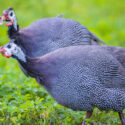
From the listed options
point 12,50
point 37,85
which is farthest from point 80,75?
point 37,85

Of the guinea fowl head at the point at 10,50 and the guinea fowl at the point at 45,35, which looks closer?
the guinea fowl head at the point at 10,50

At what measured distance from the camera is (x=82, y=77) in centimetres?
432

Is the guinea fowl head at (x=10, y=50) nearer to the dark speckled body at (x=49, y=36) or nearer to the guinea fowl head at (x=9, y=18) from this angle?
the dark speckled body at (x=49, y=36)

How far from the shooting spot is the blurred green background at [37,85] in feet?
14.3

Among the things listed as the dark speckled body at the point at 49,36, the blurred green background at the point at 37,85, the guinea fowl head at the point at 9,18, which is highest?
the guinea fowl head at the point at 9,18

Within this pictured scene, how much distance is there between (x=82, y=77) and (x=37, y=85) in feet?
4.16

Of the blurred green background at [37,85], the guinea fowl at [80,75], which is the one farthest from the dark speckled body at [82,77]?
the blurred green background at [37,85]

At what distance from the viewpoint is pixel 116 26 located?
Result: 9.73m

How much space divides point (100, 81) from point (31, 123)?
3.04 feet

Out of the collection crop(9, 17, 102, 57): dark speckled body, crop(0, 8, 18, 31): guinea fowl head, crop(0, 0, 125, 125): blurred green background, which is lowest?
crop(0, 0, 125, 125): blurred green background

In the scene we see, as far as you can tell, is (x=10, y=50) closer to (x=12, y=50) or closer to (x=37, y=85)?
(x=12, y=50)

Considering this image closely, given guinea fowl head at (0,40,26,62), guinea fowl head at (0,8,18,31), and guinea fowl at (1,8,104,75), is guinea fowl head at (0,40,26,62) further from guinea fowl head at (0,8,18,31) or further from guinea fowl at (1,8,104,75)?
guinea fowl head at (0,8,18,31)

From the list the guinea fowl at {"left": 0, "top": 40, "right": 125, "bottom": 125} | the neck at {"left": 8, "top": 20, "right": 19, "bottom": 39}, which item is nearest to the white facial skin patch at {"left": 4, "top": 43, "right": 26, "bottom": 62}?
the guinea fowl at {"left": 0, "top": 40, "right": 125, "bottom": 125}

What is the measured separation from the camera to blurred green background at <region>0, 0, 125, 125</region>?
4.37 metres
